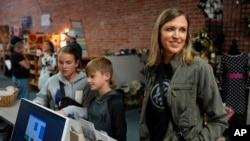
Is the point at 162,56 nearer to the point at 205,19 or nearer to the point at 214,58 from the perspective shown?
the point at 214,58

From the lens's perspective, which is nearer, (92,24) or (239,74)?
(239,74)

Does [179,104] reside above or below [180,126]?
above

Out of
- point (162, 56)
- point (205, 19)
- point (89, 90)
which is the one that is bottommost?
point (89, 90)

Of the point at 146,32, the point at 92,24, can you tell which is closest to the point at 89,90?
the point at 146,32

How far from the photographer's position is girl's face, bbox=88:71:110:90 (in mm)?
1725

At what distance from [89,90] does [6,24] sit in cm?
1258

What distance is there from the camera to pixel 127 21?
Answer: 6070mm

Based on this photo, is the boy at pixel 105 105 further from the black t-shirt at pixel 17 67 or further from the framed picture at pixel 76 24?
the framed picture at pixel 76 24

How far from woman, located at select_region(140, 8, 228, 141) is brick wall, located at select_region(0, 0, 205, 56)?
3321 mm

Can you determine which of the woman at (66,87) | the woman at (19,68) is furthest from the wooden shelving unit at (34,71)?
the woman at (66,87)

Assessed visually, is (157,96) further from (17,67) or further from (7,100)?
(17,67)

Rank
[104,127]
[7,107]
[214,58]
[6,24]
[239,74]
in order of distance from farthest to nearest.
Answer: [6,24] → [214,58] → [239,74] → [7,107] → [104,127]

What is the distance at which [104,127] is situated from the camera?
5.29 feet

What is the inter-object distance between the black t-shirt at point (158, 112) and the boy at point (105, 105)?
240 mm
